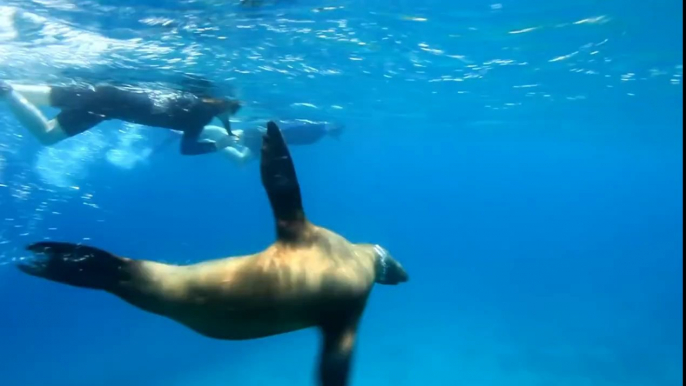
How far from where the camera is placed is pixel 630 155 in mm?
50469

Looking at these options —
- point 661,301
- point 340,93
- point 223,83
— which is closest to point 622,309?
point 661,301

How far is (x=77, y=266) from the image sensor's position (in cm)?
342

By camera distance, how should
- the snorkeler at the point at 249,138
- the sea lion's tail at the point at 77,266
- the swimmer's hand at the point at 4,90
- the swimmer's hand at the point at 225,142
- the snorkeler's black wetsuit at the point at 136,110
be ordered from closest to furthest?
the sea lion's tail at the point at 77,266 < the snorkeler's black wetsuit at the point at 136,110 < the swimmer's hand at the point at 4,90 < the swimmer's hand at the point at 225,142 < the snorkeler at the point at 249,138

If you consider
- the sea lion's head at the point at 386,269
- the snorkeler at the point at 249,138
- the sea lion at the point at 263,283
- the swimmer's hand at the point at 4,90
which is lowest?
the snorkeler at the point at 249,138

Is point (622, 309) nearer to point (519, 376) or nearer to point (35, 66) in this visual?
point (519, 376)

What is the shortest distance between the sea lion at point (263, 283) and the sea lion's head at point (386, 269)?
64 cm

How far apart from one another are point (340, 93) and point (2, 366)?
746 inches

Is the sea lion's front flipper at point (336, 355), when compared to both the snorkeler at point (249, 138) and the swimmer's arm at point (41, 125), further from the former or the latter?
the swimmer's arm at point (41, 125)

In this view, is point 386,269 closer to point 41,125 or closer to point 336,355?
point 336,355

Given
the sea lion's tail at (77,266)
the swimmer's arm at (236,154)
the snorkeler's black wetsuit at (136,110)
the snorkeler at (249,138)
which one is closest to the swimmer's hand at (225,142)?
the snorkeler at (249,138)

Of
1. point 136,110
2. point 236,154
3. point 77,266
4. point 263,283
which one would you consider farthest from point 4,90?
point 263,283

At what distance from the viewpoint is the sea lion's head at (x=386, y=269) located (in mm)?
4633

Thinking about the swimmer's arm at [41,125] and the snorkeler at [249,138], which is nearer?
the swimmer's arm at [41,125]

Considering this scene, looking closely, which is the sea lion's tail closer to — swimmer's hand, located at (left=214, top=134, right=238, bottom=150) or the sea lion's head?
the sea lion's head
